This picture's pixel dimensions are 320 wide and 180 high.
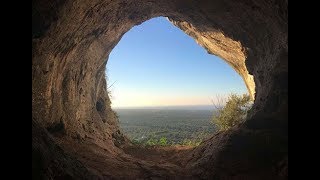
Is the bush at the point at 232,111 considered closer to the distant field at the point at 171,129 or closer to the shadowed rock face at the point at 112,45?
the distant field at the point at 171,129

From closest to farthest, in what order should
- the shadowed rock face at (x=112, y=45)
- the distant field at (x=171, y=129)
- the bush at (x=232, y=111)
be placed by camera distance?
the shadowed rock face at (x=112, y=45), the bush at (x=232, y=111), the distant field at (x=171, y=129)

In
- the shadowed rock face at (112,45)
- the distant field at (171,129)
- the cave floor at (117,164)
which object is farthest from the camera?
the distant field at (171,129)

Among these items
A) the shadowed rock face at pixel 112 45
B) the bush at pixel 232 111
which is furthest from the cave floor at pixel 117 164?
the bush at pixel 232 111

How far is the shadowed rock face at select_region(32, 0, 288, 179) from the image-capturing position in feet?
22.2

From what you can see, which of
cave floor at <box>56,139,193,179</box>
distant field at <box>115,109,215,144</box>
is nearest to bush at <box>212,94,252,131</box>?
distant field at <box>115,109,215,144</box>

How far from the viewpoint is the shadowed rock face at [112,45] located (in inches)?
267

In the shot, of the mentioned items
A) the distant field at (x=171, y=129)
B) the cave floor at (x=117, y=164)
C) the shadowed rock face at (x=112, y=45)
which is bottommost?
the distant field at (x=171, y=129)

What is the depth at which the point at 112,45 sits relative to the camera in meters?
14.3

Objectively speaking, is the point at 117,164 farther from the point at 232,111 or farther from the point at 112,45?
the point at 232,111

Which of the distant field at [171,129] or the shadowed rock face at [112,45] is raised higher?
the shadowed rock face at [112,45]

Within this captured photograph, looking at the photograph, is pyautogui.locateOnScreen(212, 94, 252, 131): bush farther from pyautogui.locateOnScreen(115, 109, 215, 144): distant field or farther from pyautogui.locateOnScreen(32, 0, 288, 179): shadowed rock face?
pyautogui.locateOnScreen(32, 0, 288, 179): shadowed rock face

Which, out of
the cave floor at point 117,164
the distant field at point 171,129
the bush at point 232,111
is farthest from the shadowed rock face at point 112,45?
the distant field at point 171,129

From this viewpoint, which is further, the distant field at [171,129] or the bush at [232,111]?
the distant field at [171,129]

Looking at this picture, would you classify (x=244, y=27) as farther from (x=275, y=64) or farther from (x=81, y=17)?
(x=81, y=17)
